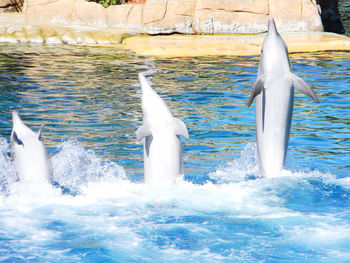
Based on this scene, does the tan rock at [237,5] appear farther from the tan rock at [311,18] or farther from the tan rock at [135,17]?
the tan rock at [135,17]

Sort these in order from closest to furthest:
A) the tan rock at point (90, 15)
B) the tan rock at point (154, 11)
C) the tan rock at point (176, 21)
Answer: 1. the tan rock at point (176, 21)
2. the tan rock at point (154, 11)
3. the tan rock at point (90, 15)

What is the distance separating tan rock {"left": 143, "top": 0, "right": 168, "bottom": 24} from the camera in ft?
58.1

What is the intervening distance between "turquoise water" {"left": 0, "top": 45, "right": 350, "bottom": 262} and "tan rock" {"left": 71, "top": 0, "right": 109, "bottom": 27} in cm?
Result: 822

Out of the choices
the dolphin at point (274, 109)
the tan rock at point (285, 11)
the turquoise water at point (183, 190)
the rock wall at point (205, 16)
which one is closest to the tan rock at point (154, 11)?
the rock wall at point (205, 16)

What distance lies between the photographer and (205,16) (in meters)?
17.5

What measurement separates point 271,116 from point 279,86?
0.29 m

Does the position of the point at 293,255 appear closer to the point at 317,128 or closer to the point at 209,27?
the point at 317,128

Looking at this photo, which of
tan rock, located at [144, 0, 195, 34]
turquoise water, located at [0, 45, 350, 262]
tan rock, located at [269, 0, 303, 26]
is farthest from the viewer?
tan rock, located at [144, 0, 195, 34]

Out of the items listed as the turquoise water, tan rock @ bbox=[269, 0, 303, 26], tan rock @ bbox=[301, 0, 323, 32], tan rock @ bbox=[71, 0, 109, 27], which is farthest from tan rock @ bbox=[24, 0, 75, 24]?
the turquoise water

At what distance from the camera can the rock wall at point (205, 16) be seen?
17.3 m

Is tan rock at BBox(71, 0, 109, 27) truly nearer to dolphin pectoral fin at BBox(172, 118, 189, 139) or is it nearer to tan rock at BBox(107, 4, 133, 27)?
tan rock at BBox(107, 4, 133, 27)

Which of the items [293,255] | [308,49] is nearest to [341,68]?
[308,49]

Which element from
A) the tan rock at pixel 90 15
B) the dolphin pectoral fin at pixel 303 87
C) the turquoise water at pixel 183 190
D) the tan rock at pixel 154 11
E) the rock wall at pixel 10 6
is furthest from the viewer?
the rock wall at pixel 10 6

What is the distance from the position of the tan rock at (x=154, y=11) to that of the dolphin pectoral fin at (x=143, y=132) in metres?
13.2
